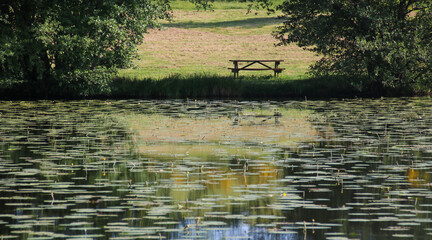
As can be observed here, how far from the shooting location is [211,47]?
59344 mm

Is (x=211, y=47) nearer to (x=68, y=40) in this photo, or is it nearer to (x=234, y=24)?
(x=234, y=24)

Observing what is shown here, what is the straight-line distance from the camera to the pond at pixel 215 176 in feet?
31.6

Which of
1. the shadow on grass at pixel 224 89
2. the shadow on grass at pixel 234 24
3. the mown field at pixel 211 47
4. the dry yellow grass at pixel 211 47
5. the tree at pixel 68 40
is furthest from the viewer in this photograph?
the shadow on grass at pixel 234 24

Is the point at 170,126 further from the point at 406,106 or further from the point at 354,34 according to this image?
the point at 354,34

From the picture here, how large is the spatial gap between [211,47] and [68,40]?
2969cm

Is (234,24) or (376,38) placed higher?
(234,24)

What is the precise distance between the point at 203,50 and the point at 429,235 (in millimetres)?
49058

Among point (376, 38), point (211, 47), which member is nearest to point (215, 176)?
point (376, 38)

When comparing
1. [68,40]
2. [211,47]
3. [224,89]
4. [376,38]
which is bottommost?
[224,89]

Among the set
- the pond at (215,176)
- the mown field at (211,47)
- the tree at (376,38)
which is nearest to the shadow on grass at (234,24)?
the mown field at (211,47)

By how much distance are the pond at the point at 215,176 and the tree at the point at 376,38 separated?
728 centimetres

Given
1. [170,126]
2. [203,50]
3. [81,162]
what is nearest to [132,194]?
[81,162]

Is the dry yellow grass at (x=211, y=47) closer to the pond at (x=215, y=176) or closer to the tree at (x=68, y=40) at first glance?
the tree at (x=68, y=40)

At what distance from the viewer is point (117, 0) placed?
104 feet
